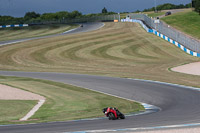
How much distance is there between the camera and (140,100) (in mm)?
20266

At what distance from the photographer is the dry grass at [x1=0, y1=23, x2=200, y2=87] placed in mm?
35625

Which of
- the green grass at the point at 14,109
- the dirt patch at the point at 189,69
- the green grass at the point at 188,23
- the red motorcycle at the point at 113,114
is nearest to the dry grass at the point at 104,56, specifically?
the dirt patch at the point at 189,69

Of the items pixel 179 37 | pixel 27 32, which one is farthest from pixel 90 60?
pixel 27 32

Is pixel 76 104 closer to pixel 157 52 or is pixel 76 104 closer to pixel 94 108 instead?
pixel 94 108

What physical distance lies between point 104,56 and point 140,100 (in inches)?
1095

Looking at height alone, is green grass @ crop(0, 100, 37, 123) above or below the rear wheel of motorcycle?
below

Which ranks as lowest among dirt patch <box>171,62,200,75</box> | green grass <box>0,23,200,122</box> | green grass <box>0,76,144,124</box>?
dirt patch <box>171,62,200,75</box>

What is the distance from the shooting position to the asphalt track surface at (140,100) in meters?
12.3

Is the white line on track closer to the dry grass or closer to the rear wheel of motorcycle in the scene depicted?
the rear wheel of motorcycle

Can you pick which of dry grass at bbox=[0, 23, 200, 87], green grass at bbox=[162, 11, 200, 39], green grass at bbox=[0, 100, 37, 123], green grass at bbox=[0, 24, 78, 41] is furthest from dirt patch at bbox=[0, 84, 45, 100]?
green grass at bbox=[162, 11, 200, 39]

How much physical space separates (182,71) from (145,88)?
1162 cm

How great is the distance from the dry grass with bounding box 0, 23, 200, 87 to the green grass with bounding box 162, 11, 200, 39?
699 inches

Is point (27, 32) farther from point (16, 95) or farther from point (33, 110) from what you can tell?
point (33, 110)

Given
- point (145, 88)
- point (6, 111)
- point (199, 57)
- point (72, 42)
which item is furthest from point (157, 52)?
point (6, 111)
